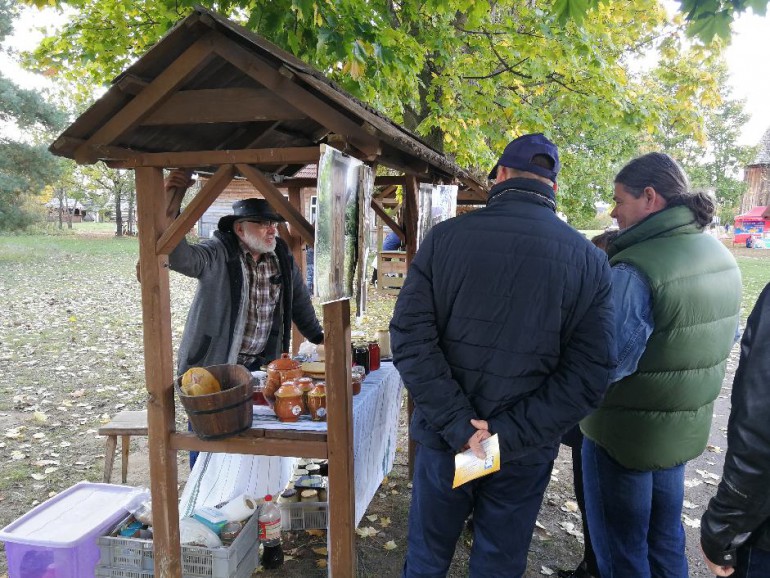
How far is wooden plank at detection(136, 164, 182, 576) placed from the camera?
273 cm

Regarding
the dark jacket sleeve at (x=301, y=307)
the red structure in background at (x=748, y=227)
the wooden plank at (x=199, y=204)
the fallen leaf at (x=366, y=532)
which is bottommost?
the fallen leaf at (x=366, y=532)

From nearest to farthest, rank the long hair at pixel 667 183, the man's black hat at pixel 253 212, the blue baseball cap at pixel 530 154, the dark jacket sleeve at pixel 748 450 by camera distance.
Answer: the dark jacket sleeve at pixel 748 450 < the blue baseball cap at pixel 530 154 < the long hair at pixel 667 183 < the man's black hat at pixel 253 212

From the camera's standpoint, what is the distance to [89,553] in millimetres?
2896

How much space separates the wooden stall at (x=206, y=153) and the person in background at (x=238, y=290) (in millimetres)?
471

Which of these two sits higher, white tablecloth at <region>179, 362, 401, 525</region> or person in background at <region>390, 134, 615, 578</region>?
person in background at <region>390, 134, 615, 578</region>

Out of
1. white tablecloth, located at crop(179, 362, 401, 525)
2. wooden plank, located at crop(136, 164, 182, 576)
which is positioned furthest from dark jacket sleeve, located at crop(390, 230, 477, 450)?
wooden plank, located at crop(136, 164, 182, 576)

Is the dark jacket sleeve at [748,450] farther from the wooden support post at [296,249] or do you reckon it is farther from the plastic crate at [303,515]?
the wooden support post at [296,249]

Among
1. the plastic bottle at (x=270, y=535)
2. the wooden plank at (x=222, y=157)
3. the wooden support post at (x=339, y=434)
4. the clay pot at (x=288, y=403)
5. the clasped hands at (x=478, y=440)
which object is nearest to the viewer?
the clasped hands at (x=478, y=440)

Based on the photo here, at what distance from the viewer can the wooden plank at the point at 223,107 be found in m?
2.54

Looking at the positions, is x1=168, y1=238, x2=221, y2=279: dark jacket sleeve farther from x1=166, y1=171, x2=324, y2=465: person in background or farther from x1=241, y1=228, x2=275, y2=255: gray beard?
x1=241, y1=228, x2=275, y2=255: gray beard

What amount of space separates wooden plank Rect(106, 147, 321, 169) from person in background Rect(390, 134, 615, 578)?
2.60 feet

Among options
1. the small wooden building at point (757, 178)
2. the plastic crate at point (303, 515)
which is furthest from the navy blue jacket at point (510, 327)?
the small wooden building at point (757, 178)

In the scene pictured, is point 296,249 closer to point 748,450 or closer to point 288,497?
point 288,497

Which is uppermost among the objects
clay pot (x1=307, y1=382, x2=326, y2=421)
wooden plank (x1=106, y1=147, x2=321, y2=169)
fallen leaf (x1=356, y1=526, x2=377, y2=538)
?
wooden plank (x1=106, y1=147, x2=321, y2=169)
